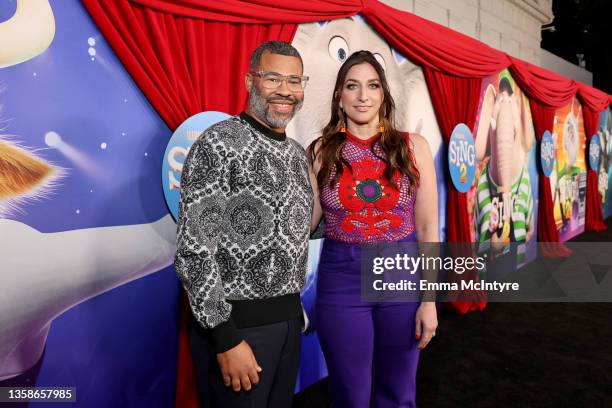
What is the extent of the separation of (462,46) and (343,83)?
2.39 m

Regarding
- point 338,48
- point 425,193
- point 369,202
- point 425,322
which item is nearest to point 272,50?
point 369,202

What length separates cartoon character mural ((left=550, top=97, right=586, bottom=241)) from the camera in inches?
217

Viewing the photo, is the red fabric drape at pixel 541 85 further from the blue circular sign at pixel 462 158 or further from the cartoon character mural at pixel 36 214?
the cartoon character mural at pixel 36 214

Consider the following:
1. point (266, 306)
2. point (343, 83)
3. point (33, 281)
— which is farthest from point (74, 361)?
point (343, 83)

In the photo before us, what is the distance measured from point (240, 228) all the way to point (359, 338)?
1.84 feet

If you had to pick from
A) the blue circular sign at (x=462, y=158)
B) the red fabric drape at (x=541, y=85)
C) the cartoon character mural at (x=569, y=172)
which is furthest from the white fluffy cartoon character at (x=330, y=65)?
the cartoon character mural at (x=569, y=172)

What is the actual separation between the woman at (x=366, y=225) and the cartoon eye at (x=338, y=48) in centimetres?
100

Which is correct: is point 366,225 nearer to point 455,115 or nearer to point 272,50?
point 272,50

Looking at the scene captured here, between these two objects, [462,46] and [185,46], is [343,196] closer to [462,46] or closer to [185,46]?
[185,46]

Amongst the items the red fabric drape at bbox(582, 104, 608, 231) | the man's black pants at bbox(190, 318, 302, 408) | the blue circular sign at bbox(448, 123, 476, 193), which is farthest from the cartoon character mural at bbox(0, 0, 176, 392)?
the red fabric drape at bbox(582, 104, 608, 231)

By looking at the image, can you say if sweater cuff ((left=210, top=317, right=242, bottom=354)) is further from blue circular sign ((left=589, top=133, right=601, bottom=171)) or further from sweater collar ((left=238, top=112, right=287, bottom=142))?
blue circular sign ((left=589, top=133, right=601, bottom=171))

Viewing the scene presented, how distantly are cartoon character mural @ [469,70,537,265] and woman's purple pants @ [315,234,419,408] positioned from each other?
2646 millimetres

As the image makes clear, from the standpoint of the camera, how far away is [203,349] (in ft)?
3.52

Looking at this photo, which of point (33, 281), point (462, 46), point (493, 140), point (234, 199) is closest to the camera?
point (234, 199)
